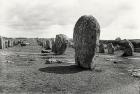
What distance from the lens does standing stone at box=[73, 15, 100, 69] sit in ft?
56.3

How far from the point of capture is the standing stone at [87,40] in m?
17.2

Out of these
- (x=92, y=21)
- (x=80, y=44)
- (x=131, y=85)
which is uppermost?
(x=92, y=21)

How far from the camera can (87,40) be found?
17234mm

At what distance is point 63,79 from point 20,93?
3.72m

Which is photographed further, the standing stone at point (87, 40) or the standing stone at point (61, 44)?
the standing stone at point (61, 44)

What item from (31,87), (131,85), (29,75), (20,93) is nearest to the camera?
(20,93)

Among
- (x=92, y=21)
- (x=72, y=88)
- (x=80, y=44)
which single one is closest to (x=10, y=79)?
(x=72, y=88)

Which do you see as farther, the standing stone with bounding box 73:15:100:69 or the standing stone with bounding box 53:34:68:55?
the standing stone with bounding box 53:34:68:55

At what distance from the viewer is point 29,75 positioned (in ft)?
46.4

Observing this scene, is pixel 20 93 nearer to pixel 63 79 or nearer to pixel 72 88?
pixel 72 88

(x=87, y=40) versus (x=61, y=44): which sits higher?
(x=61, y=44)

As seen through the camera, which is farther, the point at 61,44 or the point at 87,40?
the point at 61,44

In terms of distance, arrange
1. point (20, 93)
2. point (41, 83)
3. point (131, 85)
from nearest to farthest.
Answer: point (20, 93)
point (41, 83)
point (131, 85)

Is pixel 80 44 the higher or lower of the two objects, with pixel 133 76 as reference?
higher
